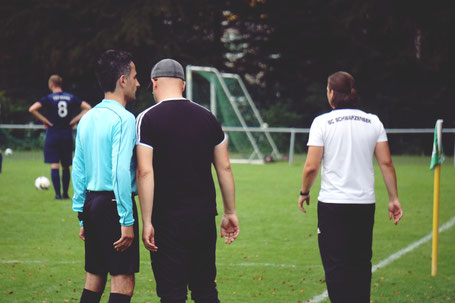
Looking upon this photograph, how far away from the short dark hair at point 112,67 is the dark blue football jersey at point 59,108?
7.72 m

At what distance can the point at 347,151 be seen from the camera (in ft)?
16.3

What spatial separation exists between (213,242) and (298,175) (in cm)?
1428

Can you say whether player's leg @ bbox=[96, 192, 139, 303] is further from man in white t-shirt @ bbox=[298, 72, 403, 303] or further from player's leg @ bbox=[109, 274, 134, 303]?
man in white t-shirt @ bbox=[298, 72, 403, 303]

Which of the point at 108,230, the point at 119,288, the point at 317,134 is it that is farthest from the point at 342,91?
the point at 119,288

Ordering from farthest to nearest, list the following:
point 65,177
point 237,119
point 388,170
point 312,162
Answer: point 237,119 < point 65,177 < point 388,170 < point 312,162

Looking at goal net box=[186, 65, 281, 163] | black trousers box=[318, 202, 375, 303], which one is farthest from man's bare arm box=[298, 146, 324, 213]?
goal net box=[186, 65, 281, 163]

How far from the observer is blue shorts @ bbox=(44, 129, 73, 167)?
12.0 meters

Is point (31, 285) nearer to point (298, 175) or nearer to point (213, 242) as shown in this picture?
point (213, 242)

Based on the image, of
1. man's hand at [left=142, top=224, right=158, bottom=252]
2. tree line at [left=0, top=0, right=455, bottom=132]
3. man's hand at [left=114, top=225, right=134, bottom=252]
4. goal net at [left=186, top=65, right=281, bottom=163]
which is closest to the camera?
man's hand at [left=142, top=224, right=158, bottom=252]

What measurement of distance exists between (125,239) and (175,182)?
49 centimetres

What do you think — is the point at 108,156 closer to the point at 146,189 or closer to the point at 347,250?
the point at 146,189

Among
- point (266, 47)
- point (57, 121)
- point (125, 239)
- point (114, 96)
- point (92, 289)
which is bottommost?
point (92, 289)

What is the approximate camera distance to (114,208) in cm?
432

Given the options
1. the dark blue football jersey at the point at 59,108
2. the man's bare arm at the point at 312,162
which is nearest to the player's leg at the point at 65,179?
the dark blue football jersey at the point at 59,108
